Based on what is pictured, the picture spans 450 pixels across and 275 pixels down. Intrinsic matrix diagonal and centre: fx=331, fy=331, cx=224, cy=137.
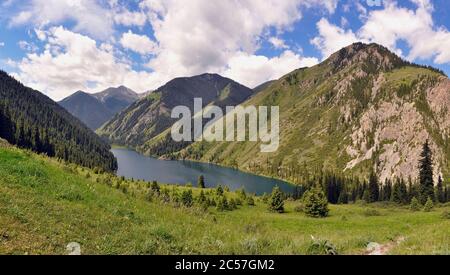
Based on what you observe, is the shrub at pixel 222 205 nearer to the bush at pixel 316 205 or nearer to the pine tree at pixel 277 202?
the pine tree at pixel 277 202

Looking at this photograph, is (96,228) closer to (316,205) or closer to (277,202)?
(316,205)

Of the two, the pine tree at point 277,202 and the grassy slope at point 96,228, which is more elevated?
the grassy slope at point 96,228

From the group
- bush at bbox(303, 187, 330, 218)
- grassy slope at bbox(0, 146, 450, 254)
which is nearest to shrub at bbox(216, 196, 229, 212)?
bush at bbox(303, 187, 330, 218)

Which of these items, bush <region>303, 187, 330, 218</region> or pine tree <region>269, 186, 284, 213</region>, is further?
pine tree <region>269, 186, 284, 213</region>

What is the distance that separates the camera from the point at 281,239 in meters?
17.0

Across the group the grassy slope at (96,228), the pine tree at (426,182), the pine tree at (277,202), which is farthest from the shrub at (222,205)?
the pine tree at (426,182)

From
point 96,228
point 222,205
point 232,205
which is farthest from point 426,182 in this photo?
point 96,228

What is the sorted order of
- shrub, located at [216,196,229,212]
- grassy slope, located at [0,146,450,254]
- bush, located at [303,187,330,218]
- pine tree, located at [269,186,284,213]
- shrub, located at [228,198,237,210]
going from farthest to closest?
shrub, located at [228,198,237,210] < pine tree, located at [269,186,284,213] < shrub, located at [216,196,229,212] < bush, located at [303,187,330,218] < grassy slope, located at [0,146,450,254]

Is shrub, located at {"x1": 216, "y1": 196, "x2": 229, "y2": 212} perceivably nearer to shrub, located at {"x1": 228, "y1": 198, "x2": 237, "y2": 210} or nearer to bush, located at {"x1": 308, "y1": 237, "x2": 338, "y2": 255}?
shrub, located at {"x1": 228, "y1": 198, "x2": 237, "y2": 210}

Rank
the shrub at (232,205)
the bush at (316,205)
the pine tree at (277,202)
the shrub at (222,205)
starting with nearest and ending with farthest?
the bush at (316,205) → the shrub at (222,205) → the pine tree at (277,202) → the shrub at (232,205)

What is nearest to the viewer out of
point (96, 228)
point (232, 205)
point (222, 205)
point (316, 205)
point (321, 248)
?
point (321, 248)

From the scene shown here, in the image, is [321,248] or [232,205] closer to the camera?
[321,248]

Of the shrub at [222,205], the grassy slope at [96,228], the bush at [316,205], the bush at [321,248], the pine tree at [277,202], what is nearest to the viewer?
the grassy slope at [96,228]
